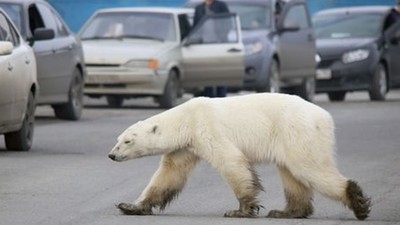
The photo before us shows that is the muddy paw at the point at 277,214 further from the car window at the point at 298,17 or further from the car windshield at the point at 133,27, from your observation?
the car window at the point at 298,17

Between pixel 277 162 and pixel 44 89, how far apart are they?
919cm

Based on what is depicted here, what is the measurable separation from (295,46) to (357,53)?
1.30 m

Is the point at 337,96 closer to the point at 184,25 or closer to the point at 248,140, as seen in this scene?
the point at 184,25

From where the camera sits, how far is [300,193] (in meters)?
10.1

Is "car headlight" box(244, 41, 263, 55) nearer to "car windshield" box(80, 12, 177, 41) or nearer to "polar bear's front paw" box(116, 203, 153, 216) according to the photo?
"car windshield" box(80, 12, 177, 41)

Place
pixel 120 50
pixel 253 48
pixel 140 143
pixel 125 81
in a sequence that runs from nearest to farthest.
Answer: pixel 140 143
pixel 125 81
pixel 120 50
pixel 253 48

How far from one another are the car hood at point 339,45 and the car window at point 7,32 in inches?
462

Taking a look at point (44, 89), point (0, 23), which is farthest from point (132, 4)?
point (0, 23)

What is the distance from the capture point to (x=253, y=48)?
79.9 ft

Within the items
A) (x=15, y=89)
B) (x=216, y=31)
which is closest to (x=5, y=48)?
(x=15, y=89)

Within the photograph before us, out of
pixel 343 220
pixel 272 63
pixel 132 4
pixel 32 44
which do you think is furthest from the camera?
pixel 132 4

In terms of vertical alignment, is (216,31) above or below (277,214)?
below

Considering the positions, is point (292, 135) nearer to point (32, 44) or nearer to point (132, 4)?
point (32, 44)

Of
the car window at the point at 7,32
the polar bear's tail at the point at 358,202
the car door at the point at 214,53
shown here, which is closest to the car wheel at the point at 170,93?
the car door at the point at 214,53
